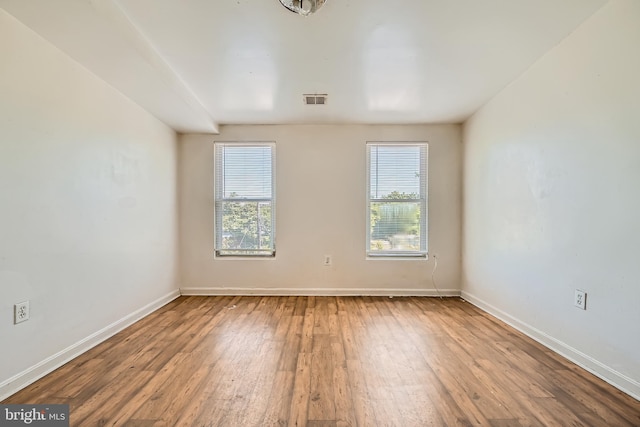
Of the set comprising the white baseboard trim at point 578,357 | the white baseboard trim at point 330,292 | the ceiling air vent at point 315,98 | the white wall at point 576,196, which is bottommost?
the white baseboard trim at point 330,292

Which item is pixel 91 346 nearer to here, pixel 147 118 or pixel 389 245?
pixel 147 118

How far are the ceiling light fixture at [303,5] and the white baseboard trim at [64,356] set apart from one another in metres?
2.70

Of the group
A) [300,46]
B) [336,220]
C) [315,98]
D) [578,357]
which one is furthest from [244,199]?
[578,357]

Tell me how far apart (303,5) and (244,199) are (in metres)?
2.62

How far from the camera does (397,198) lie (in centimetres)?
388

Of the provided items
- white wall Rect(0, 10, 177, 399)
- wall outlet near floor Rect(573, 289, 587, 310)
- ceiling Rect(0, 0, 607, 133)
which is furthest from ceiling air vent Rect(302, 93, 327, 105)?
wall outlet near floor Rect(573, 289, 587, 310)

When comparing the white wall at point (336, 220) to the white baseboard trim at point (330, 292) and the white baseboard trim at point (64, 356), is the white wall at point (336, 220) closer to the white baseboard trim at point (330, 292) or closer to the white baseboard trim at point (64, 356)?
the white baseboard trim at point (330, 292)

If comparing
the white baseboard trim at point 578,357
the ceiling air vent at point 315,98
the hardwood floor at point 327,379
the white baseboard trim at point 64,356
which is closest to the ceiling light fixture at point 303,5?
the ceiling air vent at point 315,98

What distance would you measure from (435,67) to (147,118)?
291cm

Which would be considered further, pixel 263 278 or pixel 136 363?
pixel 263 278

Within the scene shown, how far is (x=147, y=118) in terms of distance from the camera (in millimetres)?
3104

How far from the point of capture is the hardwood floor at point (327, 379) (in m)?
1.50

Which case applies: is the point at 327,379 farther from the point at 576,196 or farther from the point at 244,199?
the point at 244,199

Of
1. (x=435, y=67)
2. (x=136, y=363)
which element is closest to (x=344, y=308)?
(x=136, y=363)
